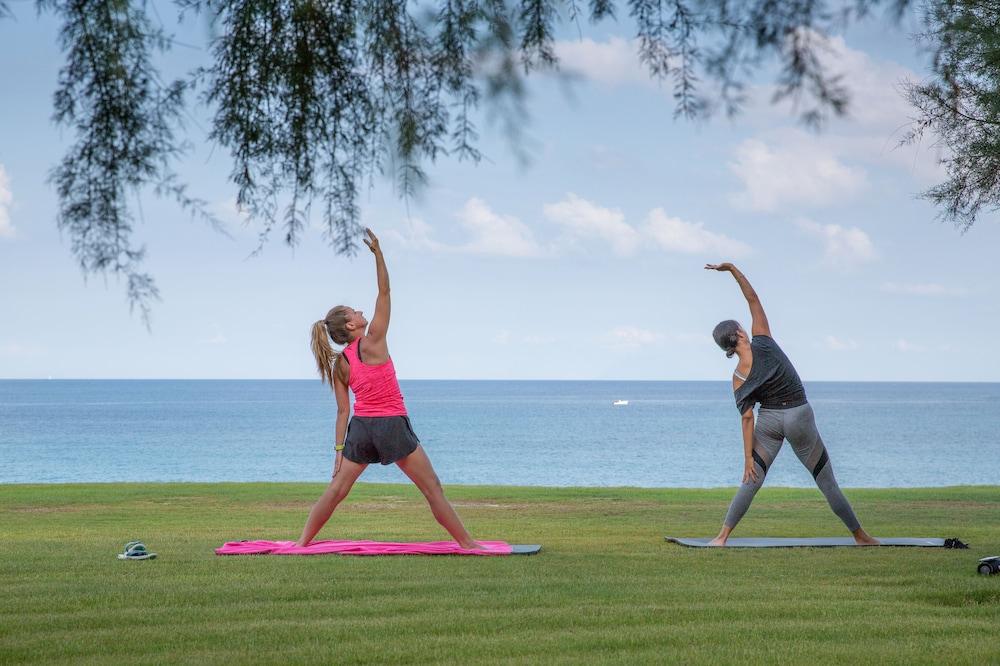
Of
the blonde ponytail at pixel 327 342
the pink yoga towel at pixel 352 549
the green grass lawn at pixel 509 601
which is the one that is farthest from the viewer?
the pink yoga towel at pixel 352 549

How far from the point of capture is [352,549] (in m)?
9.59

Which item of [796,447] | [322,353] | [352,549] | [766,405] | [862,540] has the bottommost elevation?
[352,549]

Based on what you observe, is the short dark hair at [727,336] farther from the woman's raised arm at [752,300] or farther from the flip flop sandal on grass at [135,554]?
the flip flop sandal on grass at [135,554]

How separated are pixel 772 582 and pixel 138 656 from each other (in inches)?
176

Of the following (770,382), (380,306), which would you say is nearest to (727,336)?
(770,382)

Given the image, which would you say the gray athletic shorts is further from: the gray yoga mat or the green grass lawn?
the gray yoga mat

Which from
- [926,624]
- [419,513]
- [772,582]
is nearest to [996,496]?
[419,513]

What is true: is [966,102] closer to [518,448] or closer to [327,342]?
[327,342]

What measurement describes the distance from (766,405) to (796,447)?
19.0 inches

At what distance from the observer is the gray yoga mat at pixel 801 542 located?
396 inches

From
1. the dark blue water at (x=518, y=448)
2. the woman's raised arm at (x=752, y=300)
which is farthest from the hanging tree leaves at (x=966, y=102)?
the dark blue water at (x=518, y=448)

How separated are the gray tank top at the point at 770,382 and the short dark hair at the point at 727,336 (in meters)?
0.23

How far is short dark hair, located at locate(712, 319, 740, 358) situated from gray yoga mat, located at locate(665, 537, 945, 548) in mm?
1853

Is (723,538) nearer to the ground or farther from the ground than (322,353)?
nearer to the ground
